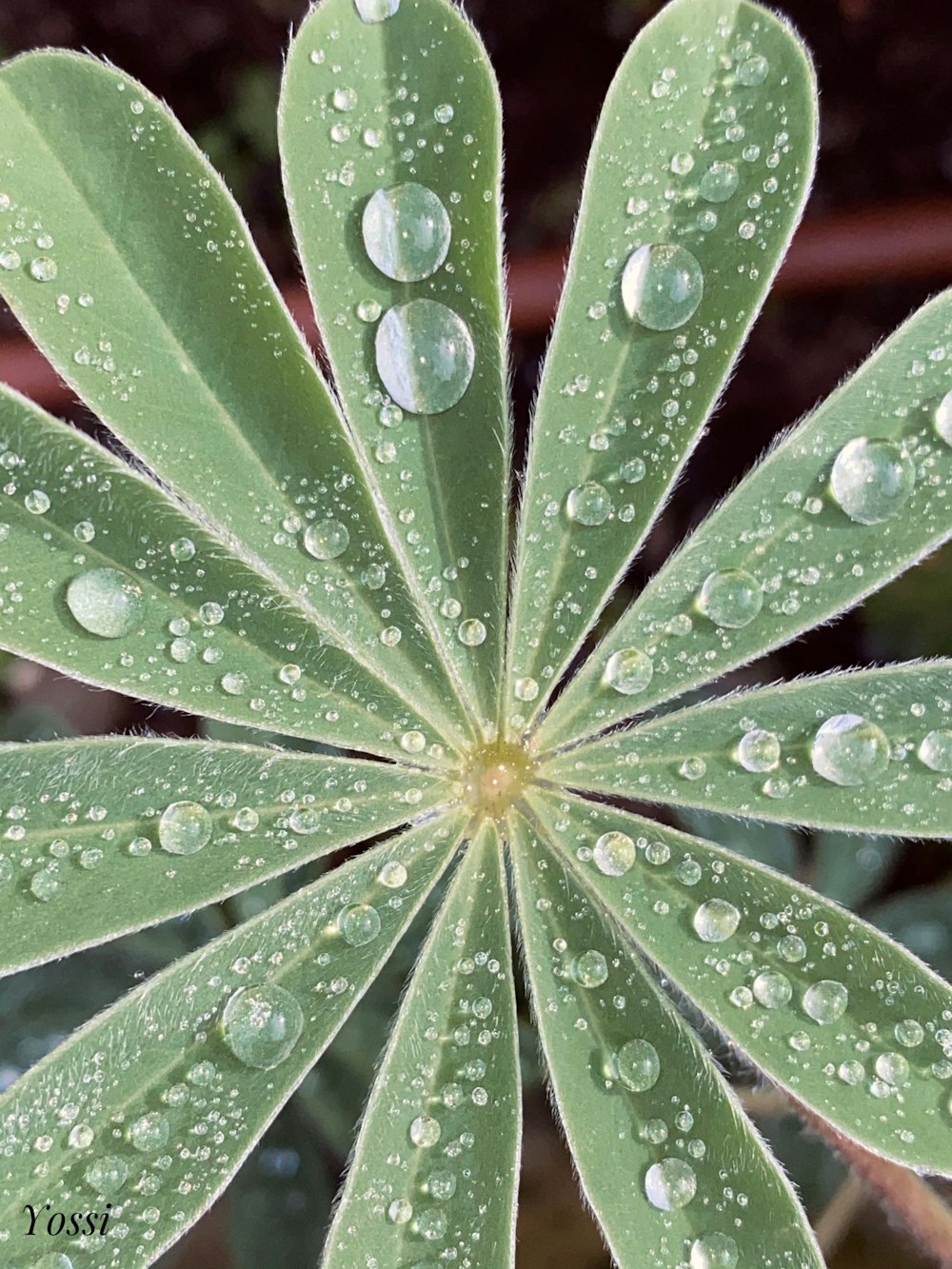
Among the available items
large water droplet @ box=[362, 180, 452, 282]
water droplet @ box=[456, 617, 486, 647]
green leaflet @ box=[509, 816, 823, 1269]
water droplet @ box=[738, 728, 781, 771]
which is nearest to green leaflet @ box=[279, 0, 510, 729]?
large water droplet @ box=[362, 180, 452, 282]

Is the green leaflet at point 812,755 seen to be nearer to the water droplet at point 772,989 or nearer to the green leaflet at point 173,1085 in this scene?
the water droplet at point 772,989

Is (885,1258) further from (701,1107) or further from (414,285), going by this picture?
(414,285)

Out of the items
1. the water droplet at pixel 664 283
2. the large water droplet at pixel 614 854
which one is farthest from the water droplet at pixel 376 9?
the large water droplet at pixel 614 854

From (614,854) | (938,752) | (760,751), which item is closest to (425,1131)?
(614,854)

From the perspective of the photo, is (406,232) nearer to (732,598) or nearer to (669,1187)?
(732,598)

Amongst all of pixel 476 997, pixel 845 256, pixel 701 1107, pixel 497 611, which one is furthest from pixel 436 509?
pixel 845 256

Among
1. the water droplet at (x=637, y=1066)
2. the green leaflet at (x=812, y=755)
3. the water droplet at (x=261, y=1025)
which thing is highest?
the green leaflet at (x=812, y=755)

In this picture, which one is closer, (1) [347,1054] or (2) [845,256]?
(1) [347,1054]
